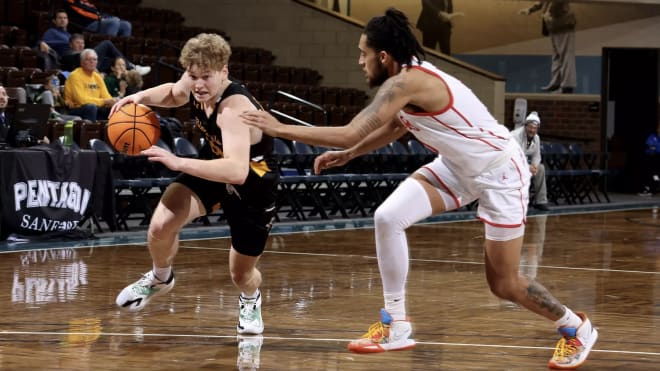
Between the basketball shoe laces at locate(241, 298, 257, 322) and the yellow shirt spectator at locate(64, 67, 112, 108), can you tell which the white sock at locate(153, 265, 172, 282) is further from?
the yellow shirt spectator at locate(64, 67, 112, 108)

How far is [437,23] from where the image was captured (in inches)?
819

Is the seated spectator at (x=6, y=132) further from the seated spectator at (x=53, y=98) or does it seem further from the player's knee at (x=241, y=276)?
the player's knee at (x=241, y=276)

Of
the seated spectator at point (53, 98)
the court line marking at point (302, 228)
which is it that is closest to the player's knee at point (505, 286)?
the court line marking at point (302, 228)

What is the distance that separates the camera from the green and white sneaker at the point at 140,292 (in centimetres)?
571

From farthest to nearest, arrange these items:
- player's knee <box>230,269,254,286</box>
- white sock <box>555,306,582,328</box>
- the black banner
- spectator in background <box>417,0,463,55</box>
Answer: spectator in background <box>417,0,463,55</box> → the black banner → player's knee <box>230,269,254,286</box> → white sock <box>555,306,582,328</box>

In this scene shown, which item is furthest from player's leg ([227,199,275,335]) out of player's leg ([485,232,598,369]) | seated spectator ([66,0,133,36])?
seated spectator ([66,0,133,36])

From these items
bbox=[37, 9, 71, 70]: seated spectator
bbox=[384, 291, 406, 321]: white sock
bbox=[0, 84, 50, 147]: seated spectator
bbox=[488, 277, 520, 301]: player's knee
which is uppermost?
bbox=[37, 9, 71, 70]: seated spectator

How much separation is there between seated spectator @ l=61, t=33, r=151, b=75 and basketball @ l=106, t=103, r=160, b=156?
809 cm

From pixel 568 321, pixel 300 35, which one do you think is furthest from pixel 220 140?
pixel 300 35

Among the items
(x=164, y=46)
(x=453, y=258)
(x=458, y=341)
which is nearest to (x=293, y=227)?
(x=453, y=258)

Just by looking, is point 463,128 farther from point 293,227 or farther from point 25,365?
point 293,227

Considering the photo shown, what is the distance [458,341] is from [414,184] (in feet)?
3.38

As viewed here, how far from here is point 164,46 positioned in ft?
54.7

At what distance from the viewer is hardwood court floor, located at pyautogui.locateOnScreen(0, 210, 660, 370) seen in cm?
514
